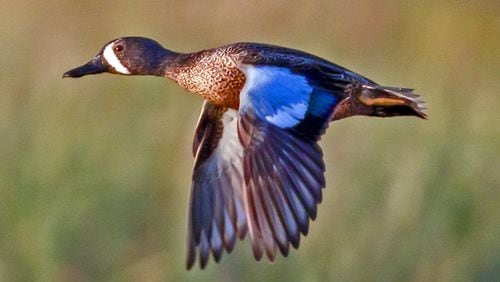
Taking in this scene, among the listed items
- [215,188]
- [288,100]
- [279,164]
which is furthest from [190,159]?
[279,164]

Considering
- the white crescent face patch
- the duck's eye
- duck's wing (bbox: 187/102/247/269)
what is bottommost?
duck's wing (bbox: 187/102/247/269)

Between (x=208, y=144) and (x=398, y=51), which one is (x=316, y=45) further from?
(x=208, y=144)

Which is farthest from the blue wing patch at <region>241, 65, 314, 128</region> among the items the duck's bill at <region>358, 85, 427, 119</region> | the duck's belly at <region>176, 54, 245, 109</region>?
the duck's bill at <region>358, 85, 427, 119</region>

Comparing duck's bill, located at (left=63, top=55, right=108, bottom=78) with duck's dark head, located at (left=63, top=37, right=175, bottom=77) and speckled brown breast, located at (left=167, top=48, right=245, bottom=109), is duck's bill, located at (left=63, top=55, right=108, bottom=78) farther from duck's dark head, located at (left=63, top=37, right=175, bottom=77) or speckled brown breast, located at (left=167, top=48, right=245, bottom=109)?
speckled brown breast, located at (left=167, top=48, right=245, bottom=109)

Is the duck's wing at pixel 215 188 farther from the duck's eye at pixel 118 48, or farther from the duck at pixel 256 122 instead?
the duck's eye at pixel 118 48

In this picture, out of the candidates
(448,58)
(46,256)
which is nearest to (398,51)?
(448,58)
